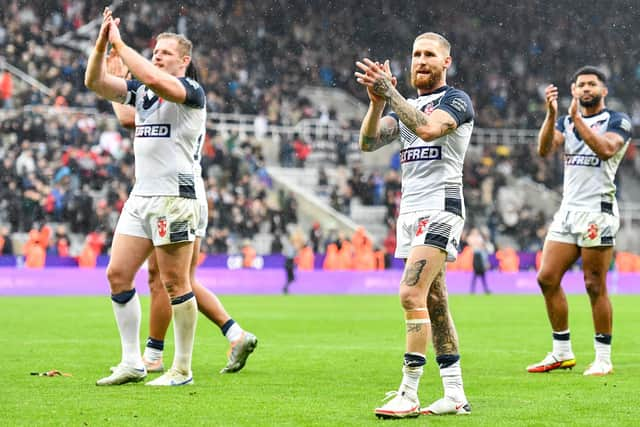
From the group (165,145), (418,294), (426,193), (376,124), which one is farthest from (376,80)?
(165,145)

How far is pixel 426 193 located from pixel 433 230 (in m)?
0.23

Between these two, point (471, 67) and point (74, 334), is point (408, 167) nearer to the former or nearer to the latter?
point (74, 334)

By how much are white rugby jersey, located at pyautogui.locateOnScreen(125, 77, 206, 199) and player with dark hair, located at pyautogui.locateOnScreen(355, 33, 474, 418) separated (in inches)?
62.9

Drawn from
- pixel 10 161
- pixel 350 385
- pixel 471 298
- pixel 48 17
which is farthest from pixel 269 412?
pixel 48 17

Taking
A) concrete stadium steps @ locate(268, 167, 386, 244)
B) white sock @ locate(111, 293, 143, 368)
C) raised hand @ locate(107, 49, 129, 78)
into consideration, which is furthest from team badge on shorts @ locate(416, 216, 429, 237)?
concrete stadium steps @ locate(268, 167, 386, 244)

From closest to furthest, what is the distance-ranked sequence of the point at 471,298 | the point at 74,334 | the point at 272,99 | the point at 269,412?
the point at 269,412 → the point at 74,334 → the point at 471,298 → the point at 272,99

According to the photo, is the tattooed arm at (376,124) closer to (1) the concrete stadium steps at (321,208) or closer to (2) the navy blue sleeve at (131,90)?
(2) the navy blue sleeve at (131,90)

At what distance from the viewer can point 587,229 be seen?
374 inches

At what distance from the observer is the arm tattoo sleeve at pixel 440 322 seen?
691cm

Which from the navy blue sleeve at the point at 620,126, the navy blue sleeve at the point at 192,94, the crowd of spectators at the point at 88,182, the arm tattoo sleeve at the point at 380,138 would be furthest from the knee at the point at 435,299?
the crowd of spectators at the point at 88,182

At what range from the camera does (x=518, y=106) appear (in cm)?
3781

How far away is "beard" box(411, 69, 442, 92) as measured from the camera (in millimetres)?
6867

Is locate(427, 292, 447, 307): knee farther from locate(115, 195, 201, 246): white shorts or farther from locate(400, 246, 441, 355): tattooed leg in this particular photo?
locate(115, 195, 201, 246): white shorts

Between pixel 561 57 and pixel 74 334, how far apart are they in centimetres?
2703
